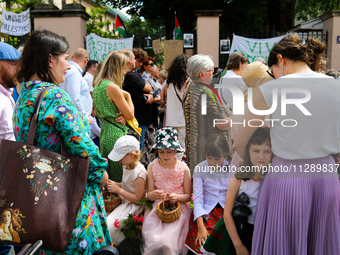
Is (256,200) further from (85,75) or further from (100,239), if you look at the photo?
(85,75)

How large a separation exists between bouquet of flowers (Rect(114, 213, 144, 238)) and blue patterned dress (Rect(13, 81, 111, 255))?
3.06 feet

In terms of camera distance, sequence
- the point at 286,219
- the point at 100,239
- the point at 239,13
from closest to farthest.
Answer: the point at 286,219 < the point at 100,239 < the point at 239,13

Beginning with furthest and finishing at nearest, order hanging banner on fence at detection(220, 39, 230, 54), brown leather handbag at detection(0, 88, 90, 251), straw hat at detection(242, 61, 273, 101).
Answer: hanging banner on fence at detection(220, 39, 230, 54) < straw hat at detection(242, 61, 273, 101) < brown leather handbag at detection(0, 88, 90, 251)

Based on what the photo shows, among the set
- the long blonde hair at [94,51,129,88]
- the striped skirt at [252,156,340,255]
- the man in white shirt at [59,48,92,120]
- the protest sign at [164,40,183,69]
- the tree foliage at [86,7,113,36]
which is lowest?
the striped skirt at [252,156,340,255]

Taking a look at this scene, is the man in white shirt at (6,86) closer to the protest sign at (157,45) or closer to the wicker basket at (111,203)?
the wicker basket at (111,203)

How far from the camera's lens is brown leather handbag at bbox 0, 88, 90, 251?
1419 mm

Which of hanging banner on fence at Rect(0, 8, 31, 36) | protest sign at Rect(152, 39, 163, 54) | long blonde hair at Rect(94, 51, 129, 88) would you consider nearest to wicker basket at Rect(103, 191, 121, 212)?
long blonde hair at Rect(94, 51, 129, 88)

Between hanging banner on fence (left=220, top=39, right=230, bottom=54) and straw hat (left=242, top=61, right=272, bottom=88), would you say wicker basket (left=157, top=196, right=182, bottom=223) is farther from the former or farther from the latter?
hanging banner on fence (left=220, top=39, right=230, bottom=54)

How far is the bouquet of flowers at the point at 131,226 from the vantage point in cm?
258

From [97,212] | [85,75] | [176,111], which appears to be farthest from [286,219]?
[85,75]

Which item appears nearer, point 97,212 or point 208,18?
point 97,212

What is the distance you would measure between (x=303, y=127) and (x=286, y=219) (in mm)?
499

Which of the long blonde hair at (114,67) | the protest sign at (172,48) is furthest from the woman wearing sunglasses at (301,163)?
the protest sign at (172,48)

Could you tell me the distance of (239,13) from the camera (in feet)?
48.0
